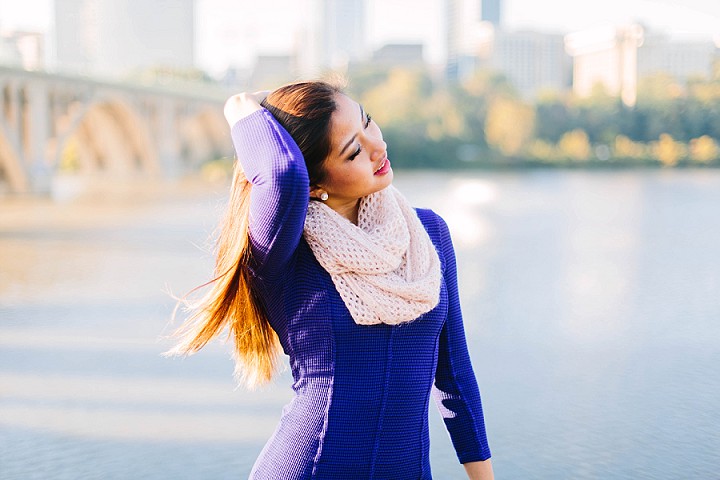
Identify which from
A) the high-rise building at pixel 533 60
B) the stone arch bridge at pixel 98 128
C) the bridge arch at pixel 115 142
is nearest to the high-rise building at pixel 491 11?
the high-rise building at pixel 533 60

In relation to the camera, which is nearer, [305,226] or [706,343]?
[305,226]

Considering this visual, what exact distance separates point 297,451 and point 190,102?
34.5 m

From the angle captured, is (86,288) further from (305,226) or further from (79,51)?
(79,51)

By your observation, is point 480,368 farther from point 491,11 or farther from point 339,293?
point 491,11

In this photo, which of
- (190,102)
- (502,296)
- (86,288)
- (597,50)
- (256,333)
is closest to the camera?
(256,333)

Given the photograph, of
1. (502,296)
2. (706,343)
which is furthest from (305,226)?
(502,296)

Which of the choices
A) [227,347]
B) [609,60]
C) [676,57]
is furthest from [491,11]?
[227,347]

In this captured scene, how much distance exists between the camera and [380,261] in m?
1.32

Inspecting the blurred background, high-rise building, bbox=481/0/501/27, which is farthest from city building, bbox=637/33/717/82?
high-rise building, bbox=481/0/501/27

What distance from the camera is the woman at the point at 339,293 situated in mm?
1303

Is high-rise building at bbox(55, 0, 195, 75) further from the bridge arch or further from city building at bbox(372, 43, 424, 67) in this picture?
the bridge arch

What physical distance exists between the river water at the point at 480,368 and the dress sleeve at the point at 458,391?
2.17 ft

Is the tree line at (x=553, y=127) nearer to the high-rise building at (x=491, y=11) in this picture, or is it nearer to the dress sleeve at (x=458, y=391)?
the dress sleeve at (x=458, y=391)

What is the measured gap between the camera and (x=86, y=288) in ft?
23.2
